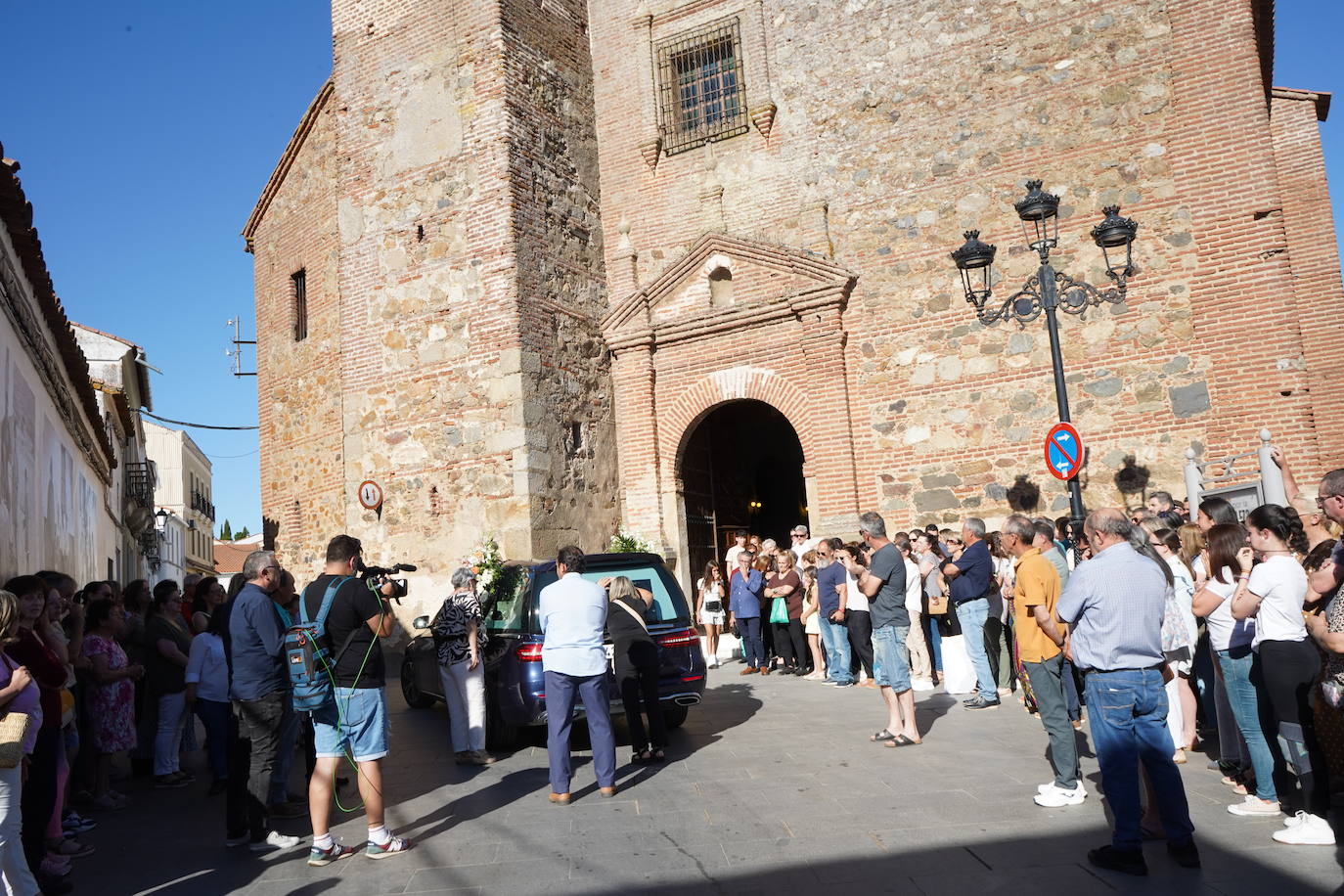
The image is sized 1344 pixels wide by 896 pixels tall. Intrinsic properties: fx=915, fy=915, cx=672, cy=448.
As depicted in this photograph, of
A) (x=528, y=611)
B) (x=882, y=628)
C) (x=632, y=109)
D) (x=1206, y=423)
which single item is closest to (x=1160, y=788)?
(x=882, y=628)

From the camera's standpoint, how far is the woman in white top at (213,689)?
667cm

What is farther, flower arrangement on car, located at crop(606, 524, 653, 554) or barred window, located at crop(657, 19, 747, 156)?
barred window, located at crop(657, 19, 747, 156)

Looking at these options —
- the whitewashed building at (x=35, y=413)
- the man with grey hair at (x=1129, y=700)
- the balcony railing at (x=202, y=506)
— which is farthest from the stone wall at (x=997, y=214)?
the balcony railing at (x=202, y=506)

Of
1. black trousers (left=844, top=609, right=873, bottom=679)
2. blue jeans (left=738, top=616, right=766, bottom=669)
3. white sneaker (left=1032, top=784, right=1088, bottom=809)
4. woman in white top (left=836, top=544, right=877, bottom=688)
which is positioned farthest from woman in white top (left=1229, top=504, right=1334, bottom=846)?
blue jeans (left=738, top=616, right=766, bottom=669)

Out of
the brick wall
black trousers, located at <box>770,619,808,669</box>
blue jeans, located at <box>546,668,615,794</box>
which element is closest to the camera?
blue jeans, located at <box>546,668,615,794</box>

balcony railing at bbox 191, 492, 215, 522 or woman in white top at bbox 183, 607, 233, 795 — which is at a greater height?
balcony railing at bbox 191, 492, 215, 522

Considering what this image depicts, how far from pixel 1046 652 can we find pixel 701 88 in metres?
12.1

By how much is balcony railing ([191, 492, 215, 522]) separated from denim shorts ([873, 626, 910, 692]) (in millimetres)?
50371

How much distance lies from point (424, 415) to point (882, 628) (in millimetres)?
9338

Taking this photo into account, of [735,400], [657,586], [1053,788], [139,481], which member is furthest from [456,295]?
[139,481]

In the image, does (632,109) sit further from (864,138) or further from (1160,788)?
(1160,788)

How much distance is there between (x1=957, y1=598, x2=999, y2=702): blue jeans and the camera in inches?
353

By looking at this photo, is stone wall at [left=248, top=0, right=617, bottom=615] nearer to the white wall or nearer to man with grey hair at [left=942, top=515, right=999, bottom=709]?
the white wall

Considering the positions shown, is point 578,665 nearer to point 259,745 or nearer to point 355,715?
point 355,715
